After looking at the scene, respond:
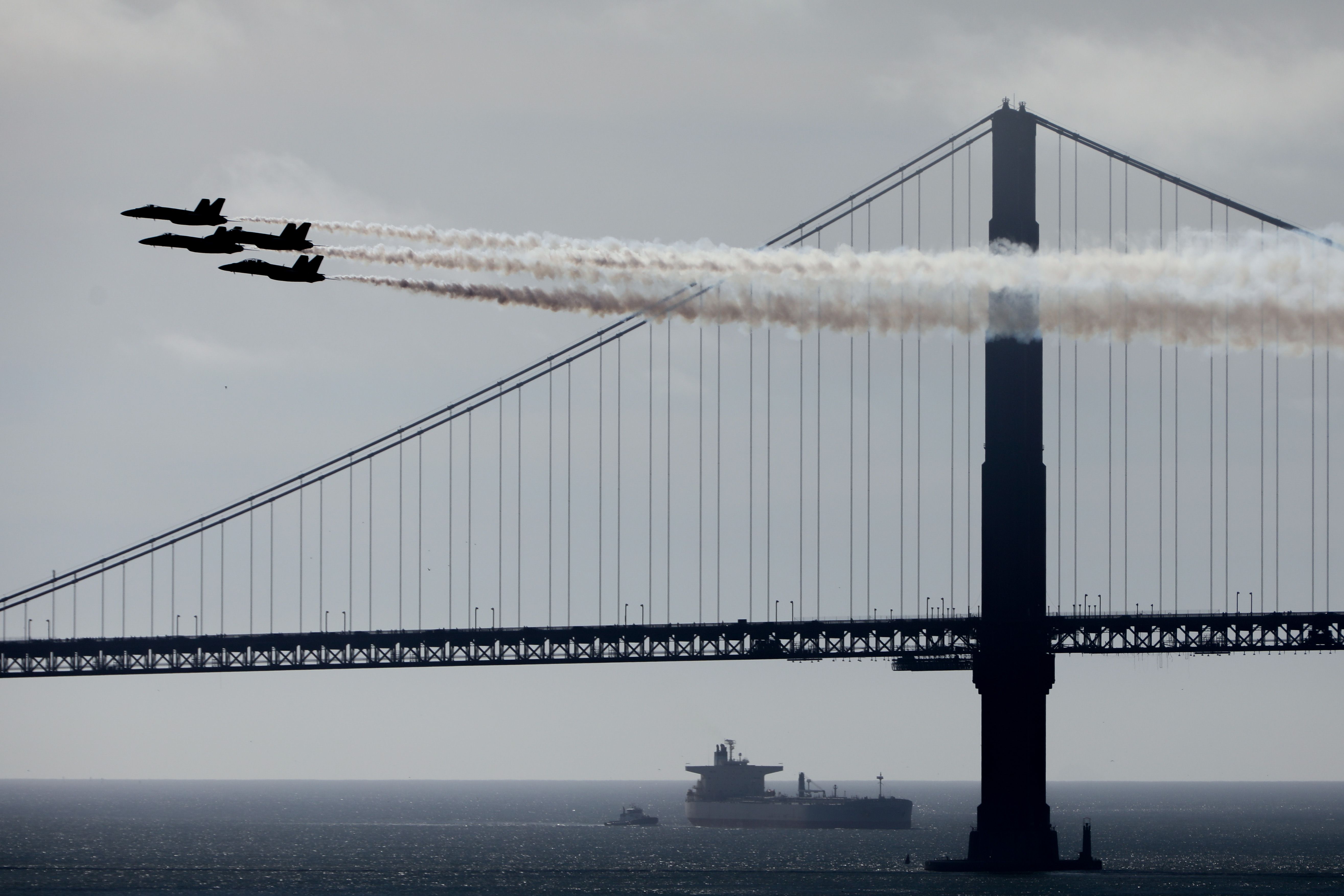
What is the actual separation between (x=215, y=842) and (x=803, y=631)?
306 ft

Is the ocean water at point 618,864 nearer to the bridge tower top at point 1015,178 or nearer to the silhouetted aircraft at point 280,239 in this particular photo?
the bridge tower top at point 1015,178

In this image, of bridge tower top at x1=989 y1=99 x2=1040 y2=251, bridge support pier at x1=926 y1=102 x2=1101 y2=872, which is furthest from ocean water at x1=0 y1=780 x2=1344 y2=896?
bridge tower top at x1=989 y1=99 x2=1040 y2=251

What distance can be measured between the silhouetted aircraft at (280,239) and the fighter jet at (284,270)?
635 millimetres

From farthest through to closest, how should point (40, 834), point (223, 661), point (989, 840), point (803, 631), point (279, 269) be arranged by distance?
point (40, 834)
point (223, 661)
point (803, 631)
point (989, 840)
point (279, 269)

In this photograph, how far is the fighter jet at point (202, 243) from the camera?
195 feet

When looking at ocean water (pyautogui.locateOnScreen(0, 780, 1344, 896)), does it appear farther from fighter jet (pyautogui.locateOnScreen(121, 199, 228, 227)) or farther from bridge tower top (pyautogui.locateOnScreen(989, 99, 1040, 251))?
fighter jet (pyautogui.locateOnScreen(121, 199, 228, 227))

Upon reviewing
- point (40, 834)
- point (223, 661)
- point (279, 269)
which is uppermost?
point (279, 269)

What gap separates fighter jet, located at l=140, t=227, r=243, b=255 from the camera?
5944 centimetres

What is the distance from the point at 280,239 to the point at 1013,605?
130 ft

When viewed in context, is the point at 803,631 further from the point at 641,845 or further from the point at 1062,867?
the point at 641,845

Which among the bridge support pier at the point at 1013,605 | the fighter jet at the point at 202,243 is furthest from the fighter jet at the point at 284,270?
the bridge support pier at the point at 1013,605

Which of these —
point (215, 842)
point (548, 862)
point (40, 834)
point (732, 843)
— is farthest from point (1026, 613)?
point (40, 834)

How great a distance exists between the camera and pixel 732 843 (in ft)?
529

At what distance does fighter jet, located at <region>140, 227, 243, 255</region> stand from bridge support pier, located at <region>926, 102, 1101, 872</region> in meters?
37.2
